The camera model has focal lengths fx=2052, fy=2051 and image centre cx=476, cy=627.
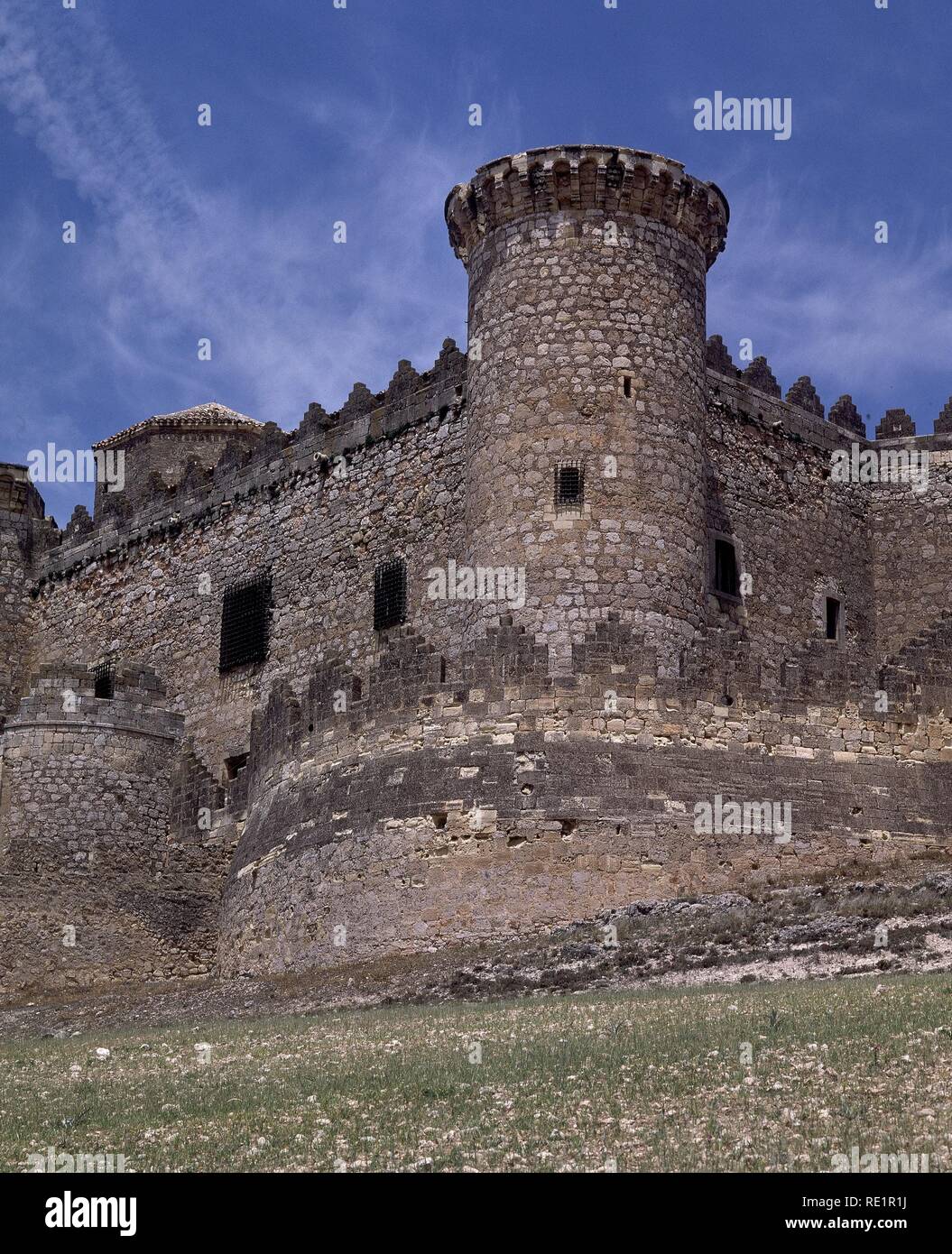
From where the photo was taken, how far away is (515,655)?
25.8 m

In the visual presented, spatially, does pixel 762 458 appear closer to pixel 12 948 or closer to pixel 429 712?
pixel 429 712

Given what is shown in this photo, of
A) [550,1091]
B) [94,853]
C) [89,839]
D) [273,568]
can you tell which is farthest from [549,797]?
[273,568]

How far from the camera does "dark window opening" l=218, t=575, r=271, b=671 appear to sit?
34500 mm

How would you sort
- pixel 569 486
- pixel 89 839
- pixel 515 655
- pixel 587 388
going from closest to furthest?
pixel 515 655 → pixel 569 486 → pixel 587 388 → pixel 89 839

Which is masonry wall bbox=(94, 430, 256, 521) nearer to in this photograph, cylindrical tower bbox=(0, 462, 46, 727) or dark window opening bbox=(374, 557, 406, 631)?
cylindrical tower bbox=(0, 462, 46, 727)

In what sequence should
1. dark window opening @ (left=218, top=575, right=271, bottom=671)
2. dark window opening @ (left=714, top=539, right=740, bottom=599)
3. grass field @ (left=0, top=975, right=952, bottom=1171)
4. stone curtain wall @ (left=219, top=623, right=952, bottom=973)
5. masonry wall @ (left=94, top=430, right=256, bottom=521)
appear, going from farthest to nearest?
masonry wall @ (left=94, top=430, right=256, bottom=521), dark window opening @ (left=218, top=575, right=271, bottom=671), dark window opening @ (left=714, top=539, right=740, bottom=599), stone curtain wall @ (left=219, top=623, right=952, bottom=973), grass field @ (left=0, top=975, right=952, bottom=1171)

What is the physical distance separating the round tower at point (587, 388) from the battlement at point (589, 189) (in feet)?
0.06

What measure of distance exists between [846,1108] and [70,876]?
19.0m

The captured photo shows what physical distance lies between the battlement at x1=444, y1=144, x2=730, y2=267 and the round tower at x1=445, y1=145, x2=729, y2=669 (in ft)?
0.06

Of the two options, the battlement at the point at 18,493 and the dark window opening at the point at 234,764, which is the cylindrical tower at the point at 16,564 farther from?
the dark window opening at the point at 234,764

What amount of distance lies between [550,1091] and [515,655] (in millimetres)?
12069

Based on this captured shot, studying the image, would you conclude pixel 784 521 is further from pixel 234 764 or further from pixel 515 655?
pixel 234 764

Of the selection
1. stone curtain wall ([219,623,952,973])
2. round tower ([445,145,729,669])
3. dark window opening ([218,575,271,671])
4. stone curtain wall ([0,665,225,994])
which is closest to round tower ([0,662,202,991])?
stone curtain wall ([0,665,225,994])

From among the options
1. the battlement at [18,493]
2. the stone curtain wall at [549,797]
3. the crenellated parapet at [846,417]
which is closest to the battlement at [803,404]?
the crenellated parapet at [846,417]
